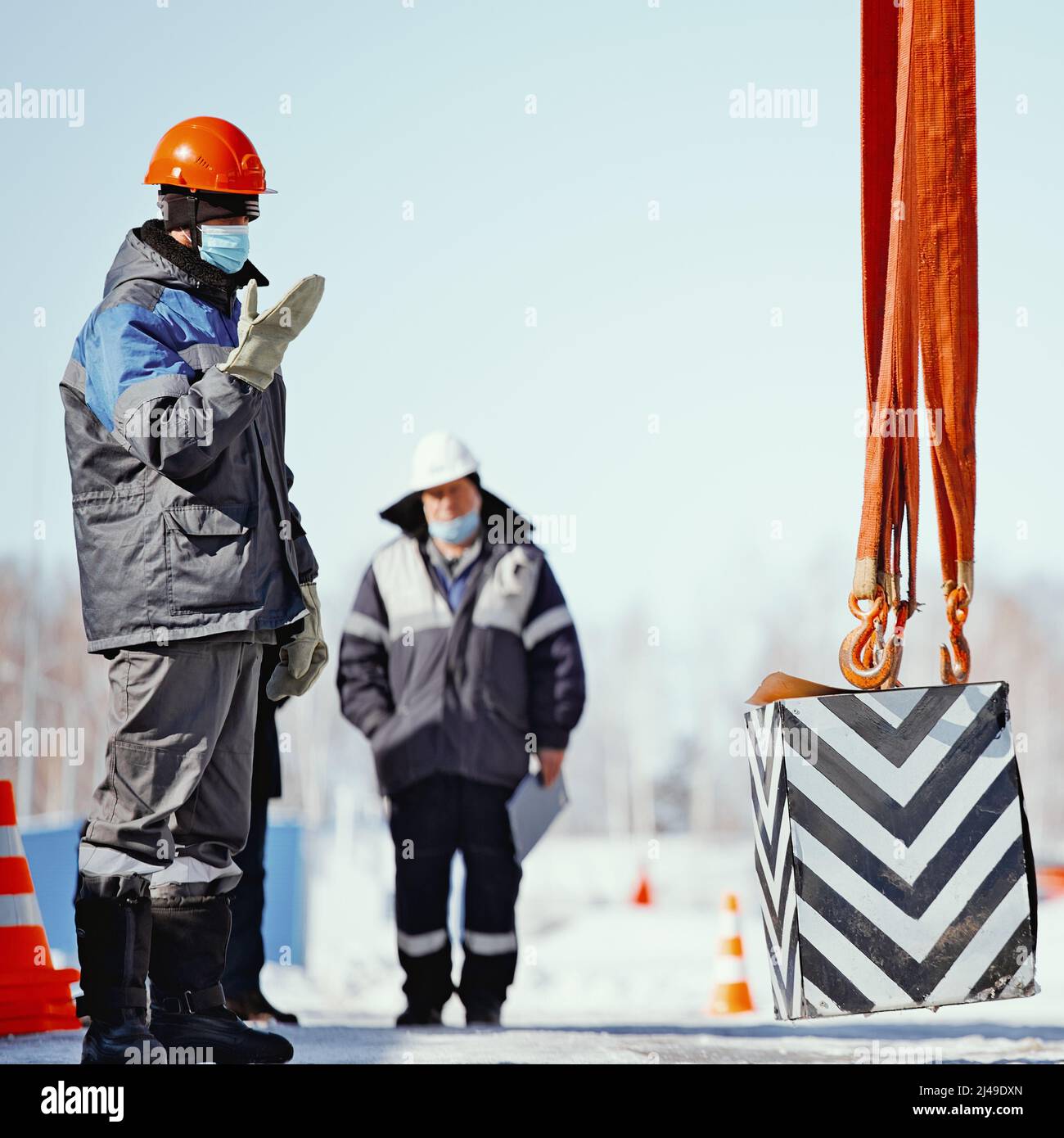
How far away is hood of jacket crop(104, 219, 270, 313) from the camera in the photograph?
3.60m

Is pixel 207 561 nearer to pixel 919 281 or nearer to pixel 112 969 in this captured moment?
pixel 112 969

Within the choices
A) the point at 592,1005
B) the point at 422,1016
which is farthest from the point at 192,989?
the point at 592,1005

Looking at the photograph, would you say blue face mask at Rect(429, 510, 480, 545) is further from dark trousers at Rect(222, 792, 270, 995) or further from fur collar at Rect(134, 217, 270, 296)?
fur collar at Rect(134, 217, 270, 296)

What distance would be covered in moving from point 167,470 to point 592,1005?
801cm

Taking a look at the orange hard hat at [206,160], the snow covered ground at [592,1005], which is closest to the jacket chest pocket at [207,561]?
the orange hard hat at [206,160]

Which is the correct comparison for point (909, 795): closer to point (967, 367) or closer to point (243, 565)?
point (967, 367)

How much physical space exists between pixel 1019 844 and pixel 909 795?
281 millimetres

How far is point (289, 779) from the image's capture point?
128ft

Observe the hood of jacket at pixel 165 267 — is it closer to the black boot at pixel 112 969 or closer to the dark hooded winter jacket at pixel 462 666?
the black boot at pixel 112 969

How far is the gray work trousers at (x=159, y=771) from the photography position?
341 cm

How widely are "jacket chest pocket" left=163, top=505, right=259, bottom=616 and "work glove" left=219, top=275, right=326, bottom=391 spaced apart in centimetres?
33

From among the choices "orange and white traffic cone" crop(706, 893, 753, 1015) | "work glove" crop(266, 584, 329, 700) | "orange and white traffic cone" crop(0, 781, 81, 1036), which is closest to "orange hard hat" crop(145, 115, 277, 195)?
"work glove" crop(266, 584, 329, 700)

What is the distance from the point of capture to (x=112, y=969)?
11.0 ft
